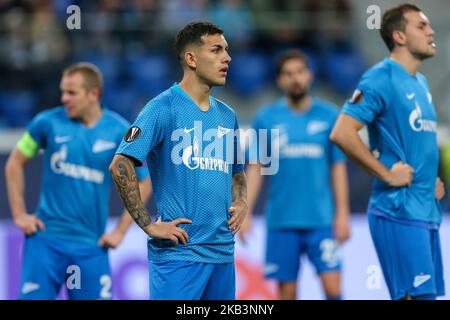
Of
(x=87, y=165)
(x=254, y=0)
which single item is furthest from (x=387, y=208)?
(x=254, y=0)

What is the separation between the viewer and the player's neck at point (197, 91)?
6.31 meters

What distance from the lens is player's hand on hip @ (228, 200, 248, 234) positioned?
248 inches

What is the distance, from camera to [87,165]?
27.4 feet

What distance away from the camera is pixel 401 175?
6879mm

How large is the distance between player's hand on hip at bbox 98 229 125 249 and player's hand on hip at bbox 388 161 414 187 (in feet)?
7.79

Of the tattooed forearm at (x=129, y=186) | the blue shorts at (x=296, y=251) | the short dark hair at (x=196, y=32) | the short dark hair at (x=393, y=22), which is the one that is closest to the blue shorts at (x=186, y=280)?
the tattooed forearm at (x=129, y=186)

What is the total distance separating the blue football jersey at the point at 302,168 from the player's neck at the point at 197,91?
3413 millimetres

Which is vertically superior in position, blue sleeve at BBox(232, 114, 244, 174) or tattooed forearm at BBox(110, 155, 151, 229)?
blue sleeve at BBox(232, 114, 244, 174)

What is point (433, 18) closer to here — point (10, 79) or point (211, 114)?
point (10, 79)

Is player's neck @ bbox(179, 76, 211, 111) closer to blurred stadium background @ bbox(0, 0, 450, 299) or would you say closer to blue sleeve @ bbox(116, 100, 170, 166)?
blue sleeve @ bbox(116, 100, 170, 166)

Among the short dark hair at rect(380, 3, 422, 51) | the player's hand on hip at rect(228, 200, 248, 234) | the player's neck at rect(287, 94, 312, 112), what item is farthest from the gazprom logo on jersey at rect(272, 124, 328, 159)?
the player's hand on hip at rect(228, 200, 248, 234)

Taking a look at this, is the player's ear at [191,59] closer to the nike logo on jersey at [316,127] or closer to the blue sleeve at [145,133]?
the blue sleeve at [145,133]

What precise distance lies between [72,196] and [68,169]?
21 centimetres

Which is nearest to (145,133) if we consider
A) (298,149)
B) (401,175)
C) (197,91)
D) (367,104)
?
(197,91)
